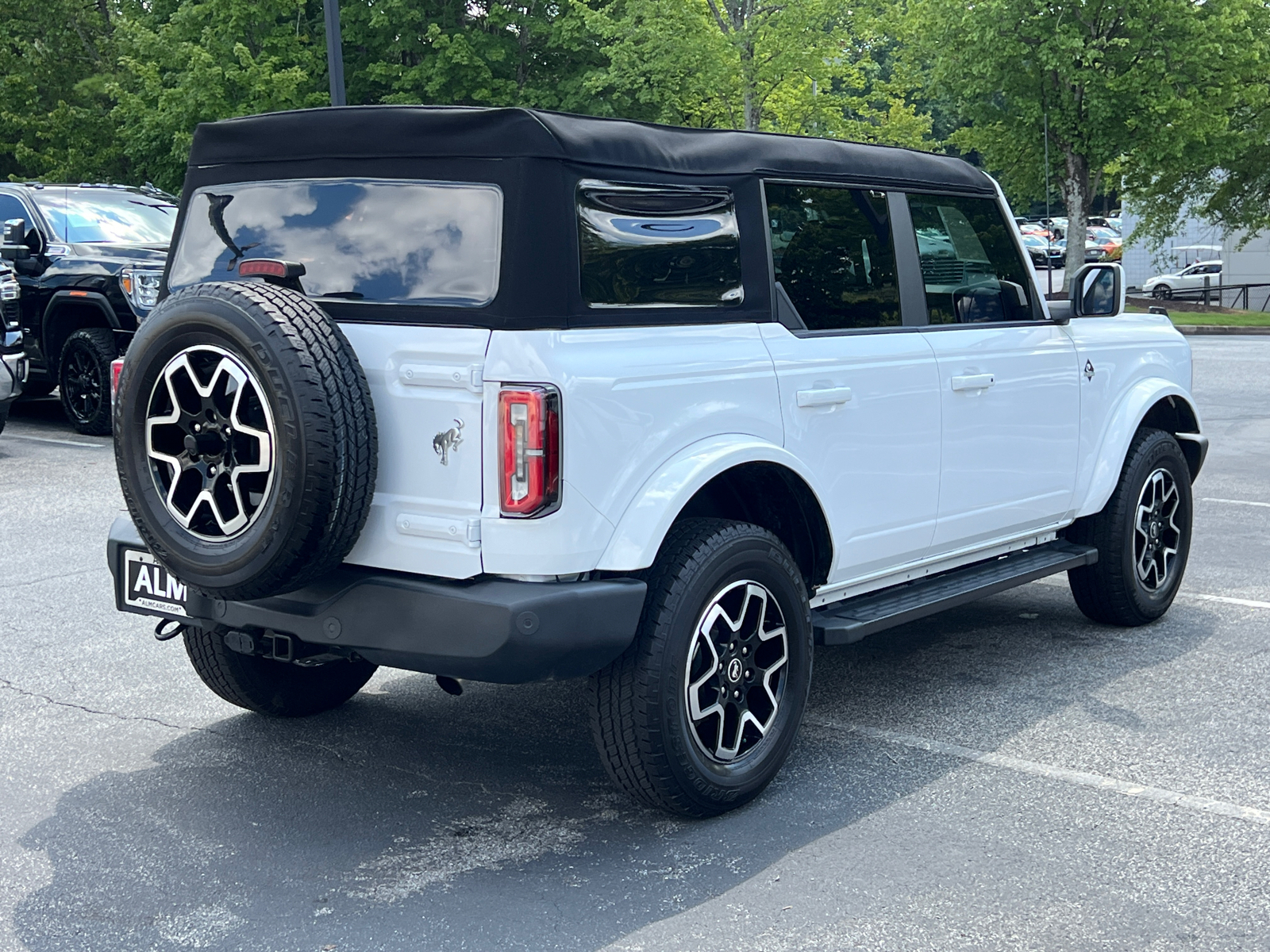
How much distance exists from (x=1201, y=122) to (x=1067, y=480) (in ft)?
93.7

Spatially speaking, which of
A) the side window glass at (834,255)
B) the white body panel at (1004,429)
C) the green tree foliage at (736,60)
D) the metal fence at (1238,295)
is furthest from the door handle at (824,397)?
the metal fence at (1238,295)

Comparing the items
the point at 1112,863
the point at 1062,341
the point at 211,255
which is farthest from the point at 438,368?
the point at 1062,341

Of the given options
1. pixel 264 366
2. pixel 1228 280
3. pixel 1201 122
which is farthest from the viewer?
pixel 1228 280

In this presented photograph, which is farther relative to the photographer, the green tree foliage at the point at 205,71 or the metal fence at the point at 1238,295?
the metal fence at the point at 1238,295

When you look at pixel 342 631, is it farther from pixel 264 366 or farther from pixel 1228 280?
pixel 1228 280

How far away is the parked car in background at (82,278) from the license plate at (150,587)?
7.83 m

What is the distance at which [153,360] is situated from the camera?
3848 mm

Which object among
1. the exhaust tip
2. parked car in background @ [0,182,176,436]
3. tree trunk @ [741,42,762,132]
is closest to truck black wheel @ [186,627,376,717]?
the exhaust tip

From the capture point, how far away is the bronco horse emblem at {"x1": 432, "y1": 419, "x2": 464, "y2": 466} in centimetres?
373

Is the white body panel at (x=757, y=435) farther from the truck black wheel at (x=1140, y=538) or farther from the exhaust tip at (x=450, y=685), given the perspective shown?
the exhaust tip at (x=450, y=685)

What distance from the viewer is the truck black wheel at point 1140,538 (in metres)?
6.11

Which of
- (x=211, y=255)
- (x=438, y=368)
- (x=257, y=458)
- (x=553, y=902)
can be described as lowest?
(x=553, y=902)

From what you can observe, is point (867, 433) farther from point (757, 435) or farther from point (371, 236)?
point (371, 236)

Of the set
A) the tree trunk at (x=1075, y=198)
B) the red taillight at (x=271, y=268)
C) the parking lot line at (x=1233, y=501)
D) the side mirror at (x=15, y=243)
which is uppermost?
the tree trunk at (x=1075, y=198)
